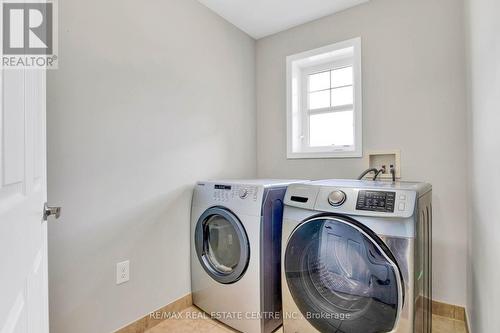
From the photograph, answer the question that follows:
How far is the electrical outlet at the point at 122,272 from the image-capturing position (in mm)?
1465

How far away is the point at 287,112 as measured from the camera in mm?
2385

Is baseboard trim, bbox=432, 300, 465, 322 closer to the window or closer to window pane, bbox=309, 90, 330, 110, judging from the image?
the window

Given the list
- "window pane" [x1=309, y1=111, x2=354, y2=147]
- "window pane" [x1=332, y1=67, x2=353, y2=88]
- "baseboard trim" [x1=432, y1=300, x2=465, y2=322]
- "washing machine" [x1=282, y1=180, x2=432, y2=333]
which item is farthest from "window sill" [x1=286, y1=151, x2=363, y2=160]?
"baseboard trim" [x1=432, y1=300, x2=465, y2=322]

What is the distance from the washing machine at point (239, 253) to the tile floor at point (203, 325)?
0.19ft

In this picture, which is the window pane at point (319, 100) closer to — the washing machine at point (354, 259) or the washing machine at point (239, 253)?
the washing machine at point (239, 253)

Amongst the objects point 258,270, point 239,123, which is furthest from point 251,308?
point 239,123

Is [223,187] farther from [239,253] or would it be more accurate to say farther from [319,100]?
[319,100]

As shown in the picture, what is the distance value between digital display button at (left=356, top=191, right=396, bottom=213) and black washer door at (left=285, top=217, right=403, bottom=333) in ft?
0.30

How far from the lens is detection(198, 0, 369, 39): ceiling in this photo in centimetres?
200

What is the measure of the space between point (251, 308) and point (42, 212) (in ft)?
3.87

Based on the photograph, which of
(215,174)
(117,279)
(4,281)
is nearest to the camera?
(4,281)

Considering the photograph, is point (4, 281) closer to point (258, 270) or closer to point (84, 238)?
point (84, 238)

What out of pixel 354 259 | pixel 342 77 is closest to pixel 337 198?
pixel 354 259

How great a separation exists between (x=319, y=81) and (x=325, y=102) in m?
0.21
